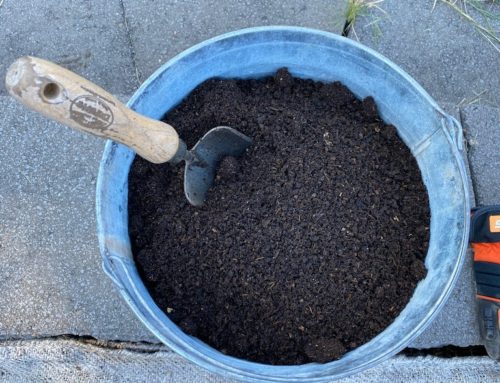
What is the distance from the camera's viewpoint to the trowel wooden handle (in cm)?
63

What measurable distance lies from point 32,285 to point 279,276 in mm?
643

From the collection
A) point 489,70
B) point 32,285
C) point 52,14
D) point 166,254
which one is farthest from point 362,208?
point 52,14

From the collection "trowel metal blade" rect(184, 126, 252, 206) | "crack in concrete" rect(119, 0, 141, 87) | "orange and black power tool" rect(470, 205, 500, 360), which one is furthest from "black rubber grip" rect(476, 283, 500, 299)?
"crack in concrete" rect(119, 0, 141, 87)

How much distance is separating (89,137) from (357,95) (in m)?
0.67

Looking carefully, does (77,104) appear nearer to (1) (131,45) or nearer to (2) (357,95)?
(2) (357,95)

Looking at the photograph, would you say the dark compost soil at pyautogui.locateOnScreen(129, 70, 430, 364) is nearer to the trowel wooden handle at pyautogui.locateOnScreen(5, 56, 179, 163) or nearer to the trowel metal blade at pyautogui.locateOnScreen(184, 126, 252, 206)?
the trowel metal blade at pyautogui.locateOnScreen(184, 126, 252, 206)

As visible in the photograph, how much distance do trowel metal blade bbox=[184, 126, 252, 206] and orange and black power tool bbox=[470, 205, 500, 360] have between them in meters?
0.58

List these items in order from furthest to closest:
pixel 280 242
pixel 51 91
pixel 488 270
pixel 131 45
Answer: pixel 131 45, pixel 488 270, pixel 280 242, pixel 51 91

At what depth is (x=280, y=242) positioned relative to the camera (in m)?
0.98

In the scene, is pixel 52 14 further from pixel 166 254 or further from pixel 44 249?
pixel 166 254

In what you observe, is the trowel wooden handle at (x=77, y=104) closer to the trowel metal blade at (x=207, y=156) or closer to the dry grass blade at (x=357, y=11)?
the trowel metal blade at (x=207, y=156)

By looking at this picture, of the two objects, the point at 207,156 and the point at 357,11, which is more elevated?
the point at 357,11

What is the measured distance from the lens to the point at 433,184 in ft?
3.31

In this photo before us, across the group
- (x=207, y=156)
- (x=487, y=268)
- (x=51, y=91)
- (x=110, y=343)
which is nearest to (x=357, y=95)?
(x=207, y=156)
